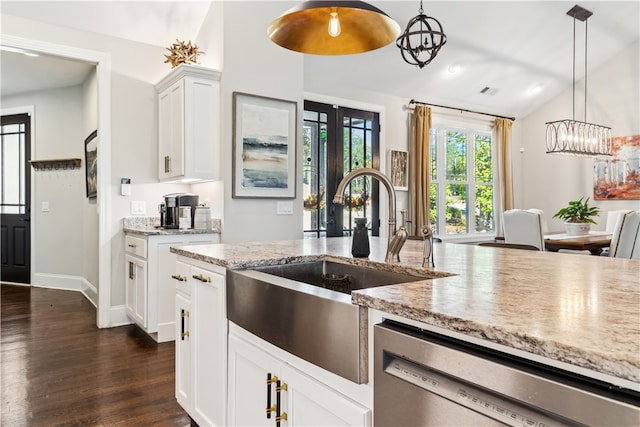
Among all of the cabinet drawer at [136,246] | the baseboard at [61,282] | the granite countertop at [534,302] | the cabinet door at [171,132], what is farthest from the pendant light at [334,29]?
the baseboard at [61,282]

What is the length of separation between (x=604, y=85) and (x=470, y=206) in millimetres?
2665

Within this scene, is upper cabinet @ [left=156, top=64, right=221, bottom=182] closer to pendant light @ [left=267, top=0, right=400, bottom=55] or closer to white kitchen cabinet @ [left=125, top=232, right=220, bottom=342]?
white kitchen cabinet @ [left=125, top=232, right=220, bottom=342]

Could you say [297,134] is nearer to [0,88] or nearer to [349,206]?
[349,206]

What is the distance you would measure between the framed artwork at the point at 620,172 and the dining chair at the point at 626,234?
2.91 metres

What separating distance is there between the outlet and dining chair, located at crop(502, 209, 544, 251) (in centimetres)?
209

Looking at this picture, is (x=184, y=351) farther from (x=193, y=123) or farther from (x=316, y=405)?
(x=193, y=123)

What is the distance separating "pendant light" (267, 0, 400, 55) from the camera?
5.40 feet

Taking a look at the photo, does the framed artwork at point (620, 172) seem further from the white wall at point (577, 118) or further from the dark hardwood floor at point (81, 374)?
the dark hardwood floor at point (81, 374)

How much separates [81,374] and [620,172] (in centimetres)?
711

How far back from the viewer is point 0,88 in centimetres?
575

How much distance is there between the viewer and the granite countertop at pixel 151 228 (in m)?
3.42

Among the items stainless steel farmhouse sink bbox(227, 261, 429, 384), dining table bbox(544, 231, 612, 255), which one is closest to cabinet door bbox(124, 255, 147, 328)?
stainless steel farmhouse sink bbox(227, 261, 429, 384)

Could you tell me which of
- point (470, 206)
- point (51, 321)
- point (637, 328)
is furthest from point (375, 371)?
Result: point (470, 206)

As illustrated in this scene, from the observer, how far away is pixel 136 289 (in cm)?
362
